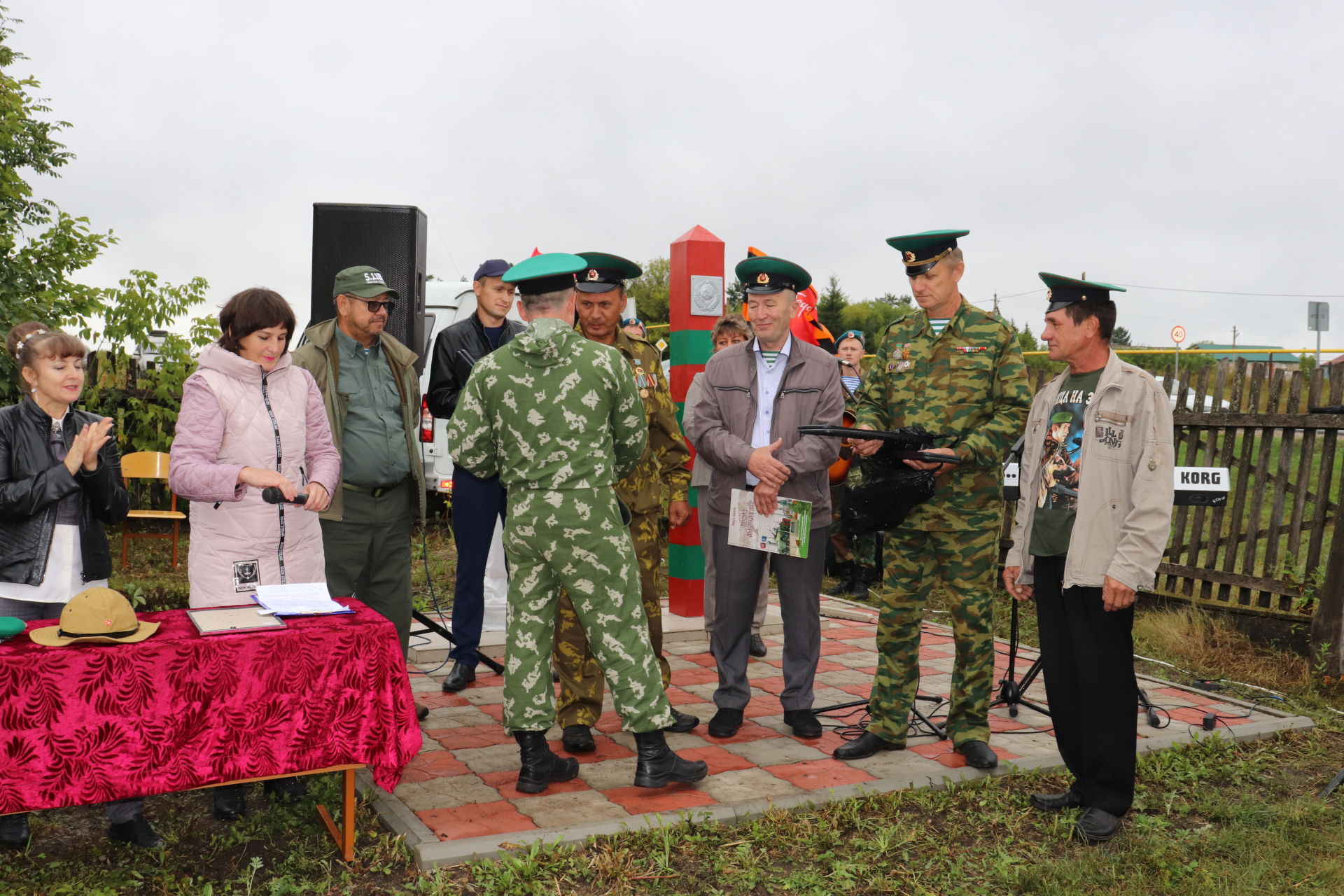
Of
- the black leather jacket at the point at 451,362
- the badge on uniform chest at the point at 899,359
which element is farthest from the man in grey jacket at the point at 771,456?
the black leather jacket at the point at 451,362

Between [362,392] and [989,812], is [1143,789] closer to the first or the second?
[989,812]

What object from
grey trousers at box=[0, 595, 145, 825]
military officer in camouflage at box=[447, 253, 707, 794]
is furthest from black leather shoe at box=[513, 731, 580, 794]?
grey trousers at box=[0, 595, 145, 825]

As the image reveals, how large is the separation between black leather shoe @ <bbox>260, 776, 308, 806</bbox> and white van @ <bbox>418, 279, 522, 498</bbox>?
5976 millimetres

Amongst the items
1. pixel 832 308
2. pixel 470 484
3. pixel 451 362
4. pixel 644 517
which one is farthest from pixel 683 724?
pixel 832 308

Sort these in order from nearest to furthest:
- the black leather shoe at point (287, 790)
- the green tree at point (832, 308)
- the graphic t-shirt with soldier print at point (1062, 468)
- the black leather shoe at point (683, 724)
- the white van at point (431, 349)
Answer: the graphic t-shirt with soldier print at point (1062, 468) → the black leather shoe at point (287, 790) → the black leather shoe at point (683, 724) → the white van at point (431, 349) → the green tree at point (832, 308)

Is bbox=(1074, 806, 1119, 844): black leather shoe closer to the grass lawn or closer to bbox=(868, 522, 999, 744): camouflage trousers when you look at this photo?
the grass lawn

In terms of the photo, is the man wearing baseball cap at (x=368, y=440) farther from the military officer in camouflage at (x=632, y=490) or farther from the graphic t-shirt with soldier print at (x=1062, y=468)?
the graphic t-shirt with soldier print at (x=1062, y=468)

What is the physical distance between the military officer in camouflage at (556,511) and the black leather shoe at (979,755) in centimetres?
124

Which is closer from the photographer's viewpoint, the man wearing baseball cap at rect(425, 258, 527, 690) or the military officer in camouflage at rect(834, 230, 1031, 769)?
the military officer in camouflage at rect(834, 230, 1031, 769)

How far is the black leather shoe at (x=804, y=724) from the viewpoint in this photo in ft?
15.6

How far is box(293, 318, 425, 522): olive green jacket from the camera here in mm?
4590

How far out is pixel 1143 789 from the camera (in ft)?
13.9

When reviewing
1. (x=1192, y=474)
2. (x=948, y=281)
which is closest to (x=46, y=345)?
(x=948, y=281)

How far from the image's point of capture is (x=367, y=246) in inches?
241
